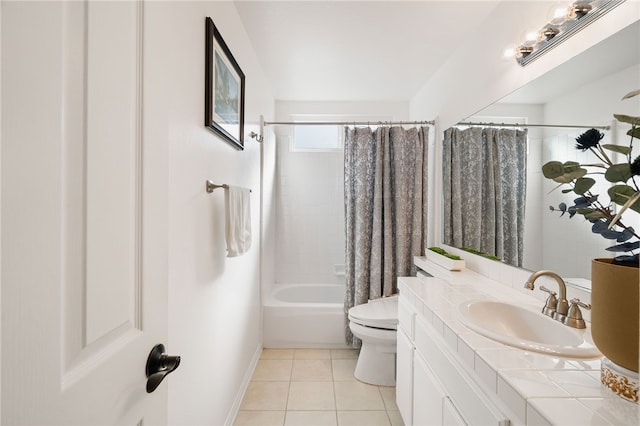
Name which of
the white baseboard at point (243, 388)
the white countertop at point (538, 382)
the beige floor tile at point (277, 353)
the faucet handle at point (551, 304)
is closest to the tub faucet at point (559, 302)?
the faucet handle at point (551, 304)

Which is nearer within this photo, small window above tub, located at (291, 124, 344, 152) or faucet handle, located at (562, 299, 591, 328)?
faucet handle, located at (562, 299, 591, 328)

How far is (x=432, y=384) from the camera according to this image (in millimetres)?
1284

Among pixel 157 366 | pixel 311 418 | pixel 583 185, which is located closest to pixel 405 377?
pixel 311 418

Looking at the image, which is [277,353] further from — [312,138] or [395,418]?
[312,138]

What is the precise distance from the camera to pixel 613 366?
71 cm

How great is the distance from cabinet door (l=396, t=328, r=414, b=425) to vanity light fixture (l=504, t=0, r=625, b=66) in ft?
5.11

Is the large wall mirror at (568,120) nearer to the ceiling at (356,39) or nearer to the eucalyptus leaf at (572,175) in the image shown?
the eucalyptus leaf at (572,175)

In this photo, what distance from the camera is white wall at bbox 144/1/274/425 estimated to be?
93cm

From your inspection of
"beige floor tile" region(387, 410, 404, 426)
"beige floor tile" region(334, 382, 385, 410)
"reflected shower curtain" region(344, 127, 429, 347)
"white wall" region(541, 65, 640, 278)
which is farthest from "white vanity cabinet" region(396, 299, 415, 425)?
"reflected shower curtain" region(344, 127, 429, 347)

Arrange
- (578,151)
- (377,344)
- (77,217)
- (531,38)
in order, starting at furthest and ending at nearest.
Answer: (377,344) → (531,38) → (578,151) → (77,217)

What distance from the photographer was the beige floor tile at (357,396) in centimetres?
198

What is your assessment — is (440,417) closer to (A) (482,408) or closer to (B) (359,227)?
(A) (482,408)

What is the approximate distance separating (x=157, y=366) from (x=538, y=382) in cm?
89

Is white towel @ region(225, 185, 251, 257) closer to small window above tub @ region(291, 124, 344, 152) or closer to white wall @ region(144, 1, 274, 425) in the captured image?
white wall @ region(144, 1, 274, 425)
